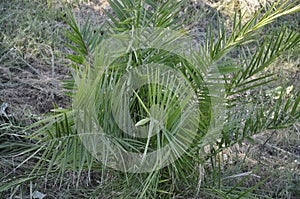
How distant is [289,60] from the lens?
2.33 metres

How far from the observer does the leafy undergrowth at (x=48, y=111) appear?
49.8 inches

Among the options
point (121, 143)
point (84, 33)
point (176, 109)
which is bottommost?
point (121, 143)

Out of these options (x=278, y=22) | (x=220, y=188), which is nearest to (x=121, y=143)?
(x=220, y=188)

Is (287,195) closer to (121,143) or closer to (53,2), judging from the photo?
(121,143)

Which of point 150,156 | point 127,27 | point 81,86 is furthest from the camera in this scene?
point 127,27

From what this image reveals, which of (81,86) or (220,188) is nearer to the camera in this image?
(81,86)

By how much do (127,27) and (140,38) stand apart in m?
0.10

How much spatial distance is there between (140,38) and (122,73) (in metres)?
0.10

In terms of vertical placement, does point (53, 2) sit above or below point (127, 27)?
above

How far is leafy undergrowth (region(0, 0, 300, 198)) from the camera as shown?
4.15ft

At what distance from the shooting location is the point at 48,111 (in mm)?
1923

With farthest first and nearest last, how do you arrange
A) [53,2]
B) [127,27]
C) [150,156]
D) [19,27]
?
[53,2] < [19,27] < [127,27] < [150,156]

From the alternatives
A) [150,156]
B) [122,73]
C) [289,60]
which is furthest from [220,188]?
[289,60]

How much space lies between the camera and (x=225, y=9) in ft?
8.55
